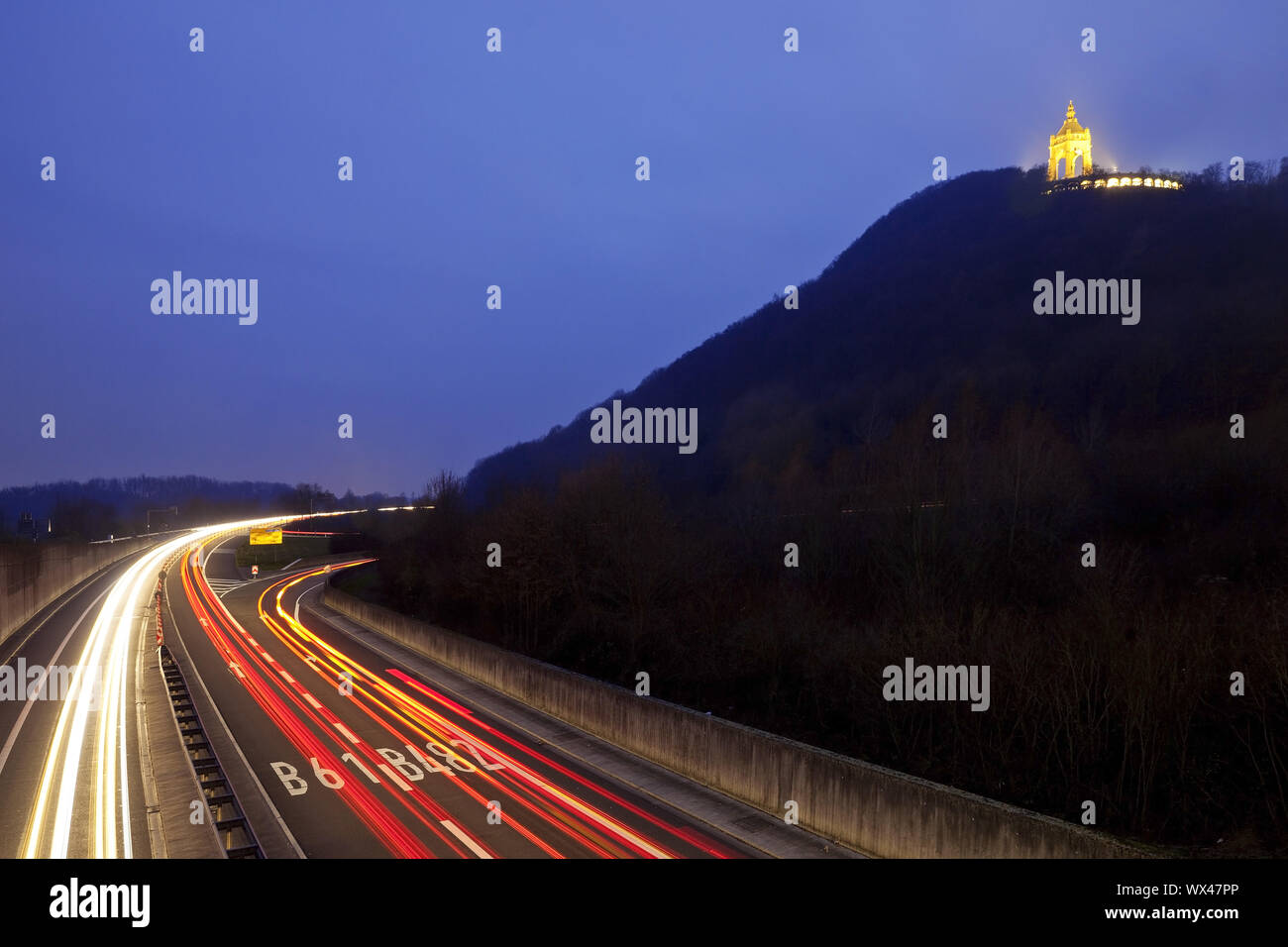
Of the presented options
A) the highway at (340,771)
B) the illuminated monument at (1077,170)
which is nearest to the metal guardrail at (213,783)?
the highway at (340,771)

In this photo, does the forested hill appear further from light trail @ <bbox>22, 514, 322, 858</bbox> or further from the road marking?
the road marking

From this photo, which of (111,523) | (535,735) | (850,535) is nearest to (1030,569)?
(850,535)

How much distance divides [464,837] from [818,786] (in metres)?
6.15

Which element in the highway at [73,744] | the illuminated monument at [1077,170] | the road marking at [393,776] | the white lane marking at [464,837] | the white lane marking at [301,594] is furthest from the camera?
the illuminated monument at [1077,170]

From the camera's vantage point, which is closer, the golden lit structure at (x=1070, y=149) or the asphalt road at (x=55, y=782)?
the asphalt road at (x=55, y=782)

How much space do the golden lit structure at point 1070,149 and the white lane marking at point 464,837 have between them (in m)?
141

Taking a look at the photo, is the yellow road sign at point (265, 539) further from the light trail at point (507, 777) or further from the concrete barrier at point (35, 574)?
the light trail at point (507, 777)

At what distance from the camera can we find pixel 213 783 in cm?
1662

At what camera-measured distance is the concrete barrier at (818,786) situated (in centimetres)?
1095

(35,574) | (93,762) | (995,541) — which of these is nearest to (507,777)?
(93,762)

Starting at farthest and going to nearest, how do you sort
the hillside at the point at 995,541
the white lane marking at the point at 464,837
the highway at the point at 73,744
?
the hillside at the point at 995,541 → the highway at the point at 73,744 → the white lane marking at the point at 464,837

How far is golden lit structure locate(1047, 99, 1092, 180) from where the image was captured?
130 meters

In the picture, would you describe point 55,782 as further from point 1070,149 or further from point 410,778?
point 1070,149
